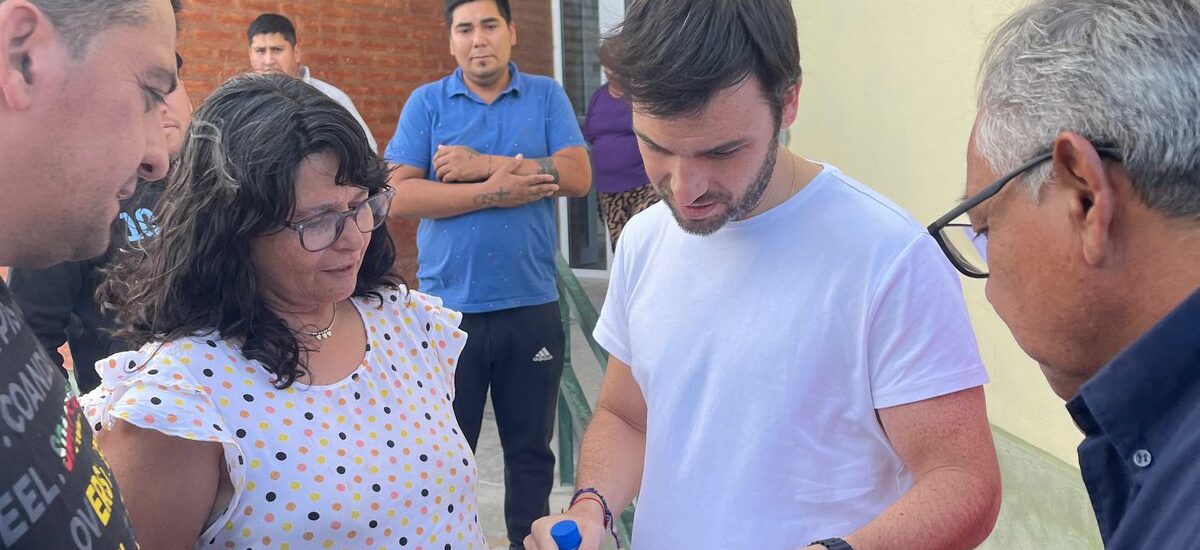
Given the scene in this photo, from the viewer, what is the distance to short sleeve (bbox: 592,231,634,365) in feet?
6.79

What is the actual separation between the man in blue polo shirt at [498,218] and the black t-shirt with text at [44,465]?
8.42ft

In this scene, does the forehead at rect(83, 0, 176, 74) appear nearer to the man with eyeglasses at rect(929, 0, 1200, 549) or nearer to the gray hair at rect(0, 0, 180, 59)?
the gray hair at rect(0, 0, 180, 59)

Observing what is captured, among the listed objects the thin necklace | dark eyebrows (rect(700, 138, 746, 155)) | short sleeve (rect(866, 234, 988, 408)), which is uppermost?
dark eyebrows (rect(700, 138, 746, 155))

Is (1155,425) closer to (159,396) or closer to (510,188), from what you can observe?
(159,396)

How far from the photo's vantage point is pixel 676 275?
1.95 m

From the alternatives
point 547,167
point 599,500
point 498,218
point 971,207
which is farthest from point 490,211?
point 971,207

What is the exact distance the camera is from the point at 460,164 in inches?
151

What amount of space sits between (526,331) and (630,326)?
1956mm

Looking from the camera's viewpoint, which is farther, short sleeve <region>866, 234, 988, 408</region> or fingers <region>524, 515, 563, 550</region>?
fingers <region>524, 515, 563, 550</region>

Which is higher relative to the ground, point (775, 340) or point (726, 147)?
point (726, 147)

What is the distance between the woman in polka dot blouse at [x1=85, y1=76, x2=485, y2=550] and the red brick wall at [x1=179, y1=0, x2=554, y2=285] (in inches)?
220

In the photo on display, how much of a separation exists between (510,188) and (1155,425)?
295 centimetres

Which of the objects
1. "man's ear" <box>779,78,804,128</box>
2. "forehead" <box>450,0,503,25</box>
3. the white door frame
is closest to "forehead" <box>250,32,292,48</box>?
the white door frame

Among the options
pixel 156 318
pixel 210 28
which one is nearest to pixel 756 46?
pixel 156 318
